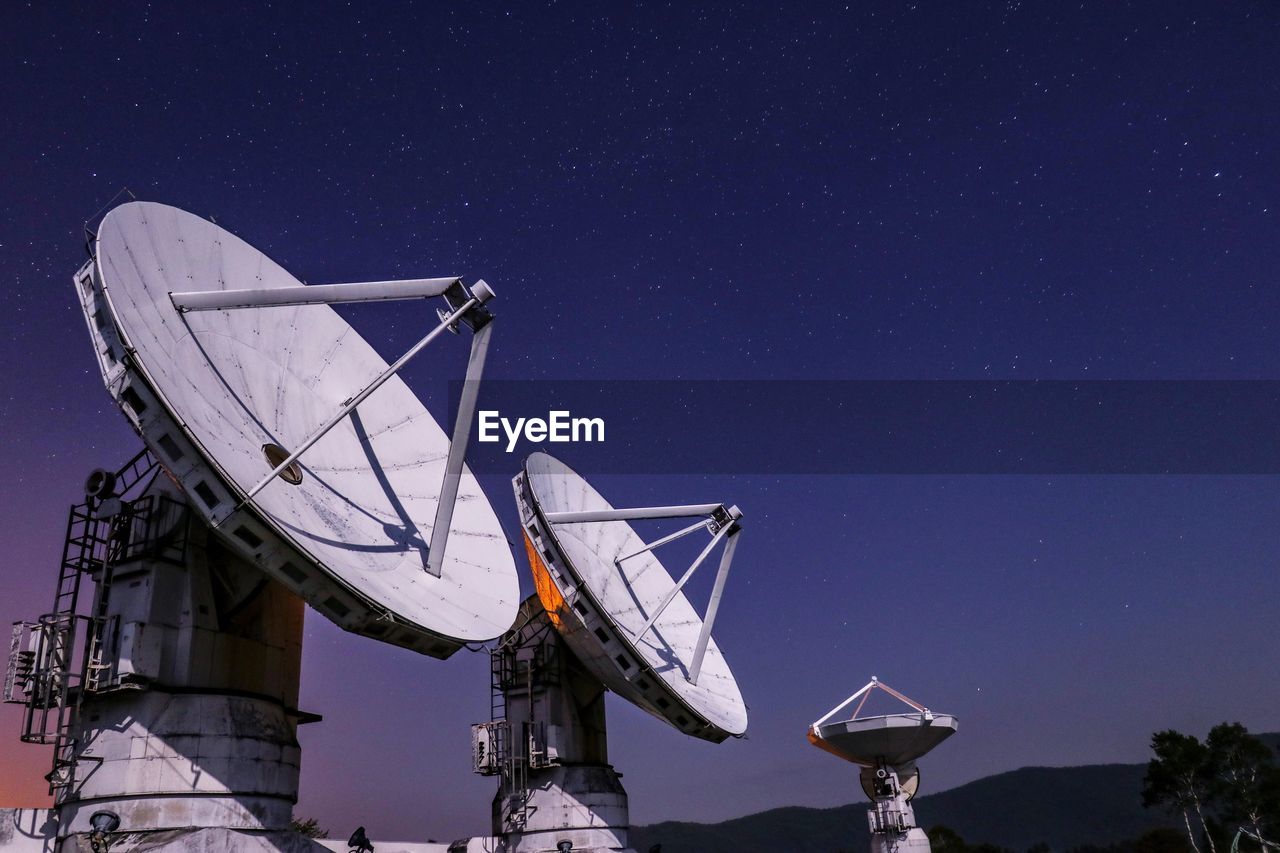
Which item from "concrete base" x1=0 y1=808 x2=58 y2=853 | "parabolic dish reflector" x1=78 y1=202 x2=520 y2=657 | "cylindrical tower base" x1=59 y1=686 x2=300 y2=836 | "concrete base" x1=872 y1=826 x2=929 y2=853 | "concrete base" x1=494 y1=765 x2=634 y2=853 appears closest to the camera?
"parabolic dish reflector" x1=78 y1=202 x2=520 y2=657

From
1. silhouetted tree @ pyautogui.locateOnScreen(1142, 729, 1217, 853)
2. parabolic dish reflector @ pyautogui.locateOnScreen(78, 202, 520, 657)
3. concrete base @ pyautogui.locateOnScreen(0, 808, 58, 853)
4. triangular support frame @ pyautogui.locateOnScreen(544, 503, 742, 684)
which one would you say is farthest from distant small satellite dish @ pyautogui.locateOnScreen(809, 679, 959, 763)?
silhouetted tree @ pyautogui.locateOnScreen(1142, 729, 1217, 853)

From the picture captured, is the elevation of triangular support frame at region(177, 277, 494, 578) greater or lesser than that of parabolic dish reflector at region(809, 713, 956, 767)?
greater

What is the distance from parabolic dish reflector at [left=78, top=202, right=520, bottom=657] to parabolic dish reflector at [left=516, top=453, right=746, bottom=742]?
1.80 meters

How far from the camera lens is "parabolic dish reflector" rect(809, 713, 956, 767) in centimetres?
3700

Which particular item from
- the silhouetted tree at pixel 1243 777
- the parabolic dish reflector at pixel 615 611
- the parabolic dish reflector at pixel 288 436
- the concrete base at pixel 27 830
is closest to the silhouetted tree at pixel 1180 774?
the silhouetted tree at pixel 1243 777

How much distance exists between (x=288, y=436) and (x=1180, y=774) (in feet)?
251

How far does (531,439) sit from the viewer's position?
1022 inches

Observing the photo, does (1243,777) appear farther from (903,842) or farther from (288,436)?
(288,436)

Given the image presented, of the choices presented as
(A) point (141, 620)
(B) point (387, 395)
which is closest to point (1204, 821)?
(B) point (387, 395)

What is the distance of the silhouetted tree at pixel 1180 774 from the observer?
73.8m

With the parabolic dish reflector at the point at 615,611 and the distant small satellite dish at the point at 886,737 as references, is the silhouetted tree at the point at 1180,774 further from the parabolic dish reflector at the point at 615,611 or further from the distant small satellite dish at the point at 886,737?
the parabolic dish reflector at the point at 615,611

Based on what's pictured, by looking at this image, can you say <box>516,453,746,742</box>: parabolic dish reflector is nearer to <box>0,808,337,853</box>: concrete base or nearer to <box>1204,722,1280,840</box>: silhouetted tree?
<box>0,808,337,853</box>: concrete base

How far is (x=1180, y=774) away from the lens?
74250 millimetres

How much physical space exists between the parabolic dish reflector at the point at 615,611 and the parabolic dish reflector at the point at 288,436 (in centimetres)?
180
